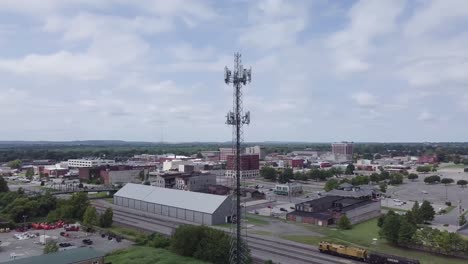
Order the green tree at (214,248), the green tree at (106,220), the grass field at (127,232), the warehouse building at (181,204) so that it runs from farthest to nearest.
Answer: the warehouse building at (181,204) → the green tree at (106,220) → the grass field at (127,232) → the green tree at (214,248)

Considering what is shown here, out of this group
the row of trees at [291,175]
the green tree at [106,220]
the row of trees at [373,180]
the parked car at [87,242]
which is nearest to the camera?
the parked car at [87,242]

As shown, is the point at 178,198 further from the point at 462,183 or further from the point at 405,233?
the point at 462,183

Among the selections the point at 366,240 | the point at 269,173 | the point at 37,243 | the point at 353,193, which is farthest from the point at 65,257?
the point at 269,173

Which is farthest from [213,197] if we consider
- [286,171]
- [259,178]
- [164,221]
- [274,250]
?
[259,178]

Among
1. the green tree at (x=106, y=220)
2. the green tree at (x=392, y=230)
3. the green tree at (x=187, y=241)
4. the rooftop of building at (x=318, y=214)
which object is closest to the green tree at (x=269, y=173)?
the rooftop of building at (x=318, y=214)

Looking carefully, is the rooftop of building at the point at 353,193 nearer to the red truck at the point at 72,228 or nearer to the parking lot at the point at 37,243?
the parking lot at the point at 37,243

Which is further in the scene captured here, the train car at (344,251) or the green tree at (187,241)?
the train car at (344,251)

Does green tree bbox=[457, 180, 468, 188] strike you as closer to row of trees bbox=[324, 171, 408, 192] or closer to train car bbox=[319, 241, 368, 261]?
row of trees bbox=[324, 171, 408, 192]
